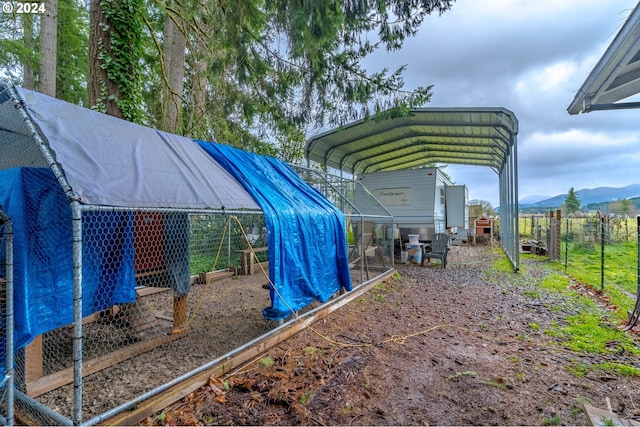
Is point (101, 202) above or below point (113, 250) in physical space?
above

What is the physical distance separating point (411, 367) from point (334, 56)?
18.5 feet

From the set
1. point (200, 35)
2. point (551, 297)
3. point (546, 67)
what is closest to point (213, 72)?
point (200, 35)

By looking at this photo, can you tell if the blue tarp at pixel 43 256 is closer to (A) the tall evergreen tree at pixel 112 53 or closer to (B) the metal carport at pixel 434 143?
(A) the tall evergreen tree at pixel 112 53

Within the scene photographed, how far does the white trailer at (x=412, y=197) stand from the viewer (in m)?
9.80

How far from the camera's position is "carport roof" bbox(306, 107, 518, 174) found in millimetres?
8453

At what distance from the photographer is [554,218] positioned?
383 inches

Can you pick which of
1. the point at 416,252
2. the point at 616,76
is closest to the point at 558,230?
the point at 416,252

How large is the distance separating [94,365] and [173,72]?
281 inches

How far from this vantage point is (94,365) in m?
3.08

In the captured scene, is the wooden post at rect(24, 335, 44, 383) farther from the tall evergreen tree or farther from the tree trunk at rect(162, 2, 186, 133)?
the tree trunk at rect(162, 2, 186, 133)

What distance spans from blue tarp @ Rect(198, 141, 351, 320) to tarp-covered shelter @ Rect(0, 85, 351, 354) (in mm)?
22

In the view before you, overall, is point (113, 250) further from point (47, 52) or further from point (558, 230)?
point (558, 230)

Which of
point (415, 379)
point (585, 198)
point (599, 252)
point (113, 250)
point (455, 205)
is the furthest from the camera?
point (585, 198)

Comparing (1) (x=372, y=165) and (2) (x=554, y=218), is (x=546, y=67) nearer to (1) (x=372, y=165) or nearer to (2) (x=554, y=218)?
(2) (x=554, y=218)
